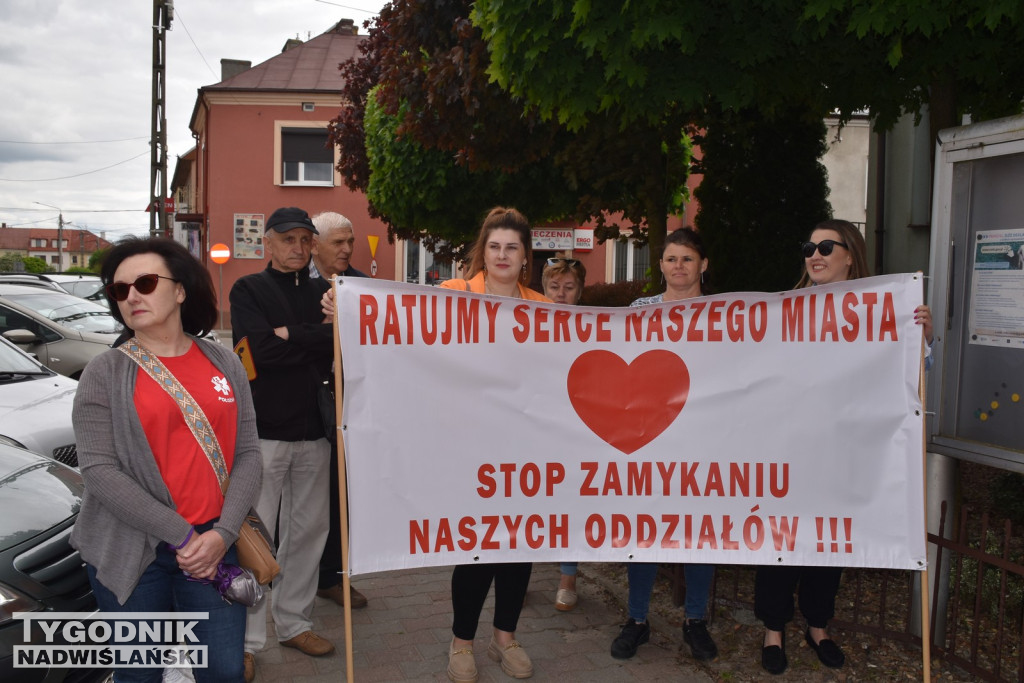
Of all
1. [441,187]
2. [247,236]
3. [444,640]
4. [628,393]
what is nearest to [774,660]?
[628,393]

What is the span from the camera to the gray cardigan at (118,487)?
2566 millimetres

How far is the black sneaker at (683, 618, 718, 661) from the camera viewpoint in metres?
4.05

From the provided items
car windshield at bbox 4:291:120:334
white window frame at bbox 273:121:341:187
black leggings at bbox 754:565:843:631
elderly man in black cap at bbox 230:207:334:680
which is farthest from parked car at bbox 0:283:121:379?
white window frame at bbox 273:121:341:187

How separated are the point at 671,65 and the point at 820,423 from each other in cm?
211

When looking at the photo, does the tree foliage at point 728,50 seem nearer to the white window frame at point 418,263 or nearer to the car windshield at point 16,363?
the car windshield at point 16,363

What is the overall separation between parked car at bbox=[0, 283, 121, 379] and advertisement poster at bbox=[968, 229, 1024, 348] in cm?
798

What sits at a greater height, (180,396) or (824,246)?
(824,246)

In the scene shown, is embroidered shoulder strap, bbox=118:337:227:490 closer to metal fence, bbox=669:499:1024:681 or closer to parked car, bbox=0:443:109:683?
parked car, bbox=0:443:109:683

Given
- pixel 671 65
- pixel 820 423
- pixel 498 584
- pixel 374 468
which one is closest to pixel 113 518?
pixel 374 468

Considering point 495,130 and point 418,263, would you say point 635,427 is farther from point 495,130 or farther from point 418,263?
point 418,263

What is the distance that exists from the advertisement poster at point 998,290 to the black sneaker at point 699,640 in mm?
1837

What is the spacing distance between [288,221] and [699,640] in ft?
8.84

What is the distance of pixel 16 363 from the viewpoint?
6.36 m

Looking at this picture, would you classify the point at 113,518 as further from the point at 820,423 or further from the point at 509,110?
the point at 509,110
